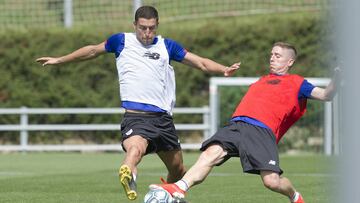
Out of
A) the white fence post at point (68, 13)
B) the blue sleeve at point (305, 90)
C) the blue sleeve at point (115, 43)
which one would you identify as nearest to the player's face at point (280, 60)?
the blue sleeve at point (305, 90)

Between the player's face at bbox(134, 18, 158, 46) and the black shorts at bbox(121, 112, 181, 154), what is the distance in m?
0.72

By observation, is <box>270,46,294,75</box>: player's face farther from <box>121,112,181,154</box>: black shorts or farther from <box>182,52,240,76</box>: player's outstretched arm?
<box>121,112,181,154</box>: black shorts

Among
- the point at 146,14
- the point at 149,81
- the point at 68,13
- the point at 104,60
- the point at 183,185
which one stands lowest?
the point at 104,60

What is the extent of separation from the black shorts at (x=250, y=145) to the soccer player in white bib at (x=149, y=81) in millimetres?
1032

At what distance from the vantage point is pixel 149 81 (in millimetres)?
8055

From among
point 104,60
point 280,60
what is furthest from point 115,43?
point 104,60

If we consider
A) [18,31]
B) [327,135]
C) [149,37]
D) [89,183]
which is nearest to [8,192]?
[89,183]

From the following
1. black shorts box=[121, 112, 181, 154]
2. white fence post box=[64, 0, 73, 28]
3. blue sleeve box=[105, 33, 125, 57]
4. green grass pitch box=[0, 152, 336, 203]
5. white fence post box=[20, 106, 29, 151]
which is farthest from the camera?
white fence post box=[64, 0, 73, 28]

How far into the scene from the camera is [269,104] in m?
6.83

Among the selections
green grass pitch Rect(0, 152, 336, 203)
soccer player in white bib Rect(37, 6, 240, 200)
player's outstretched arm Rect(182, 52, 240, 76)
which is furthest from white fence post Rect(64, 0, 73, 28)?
player's outstretched arm Rect(182, 52, 240, 76)

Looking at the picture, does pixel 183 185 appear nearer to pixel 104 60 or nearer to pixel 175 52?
pixel 175 52

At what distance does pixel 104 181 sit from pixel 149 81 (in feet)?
13.7

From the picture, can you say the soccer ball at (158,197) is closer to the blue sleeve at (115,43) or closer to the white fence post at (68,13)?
the blue sleeve at (115,43)

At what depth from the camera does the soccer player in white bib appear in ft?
25.5
